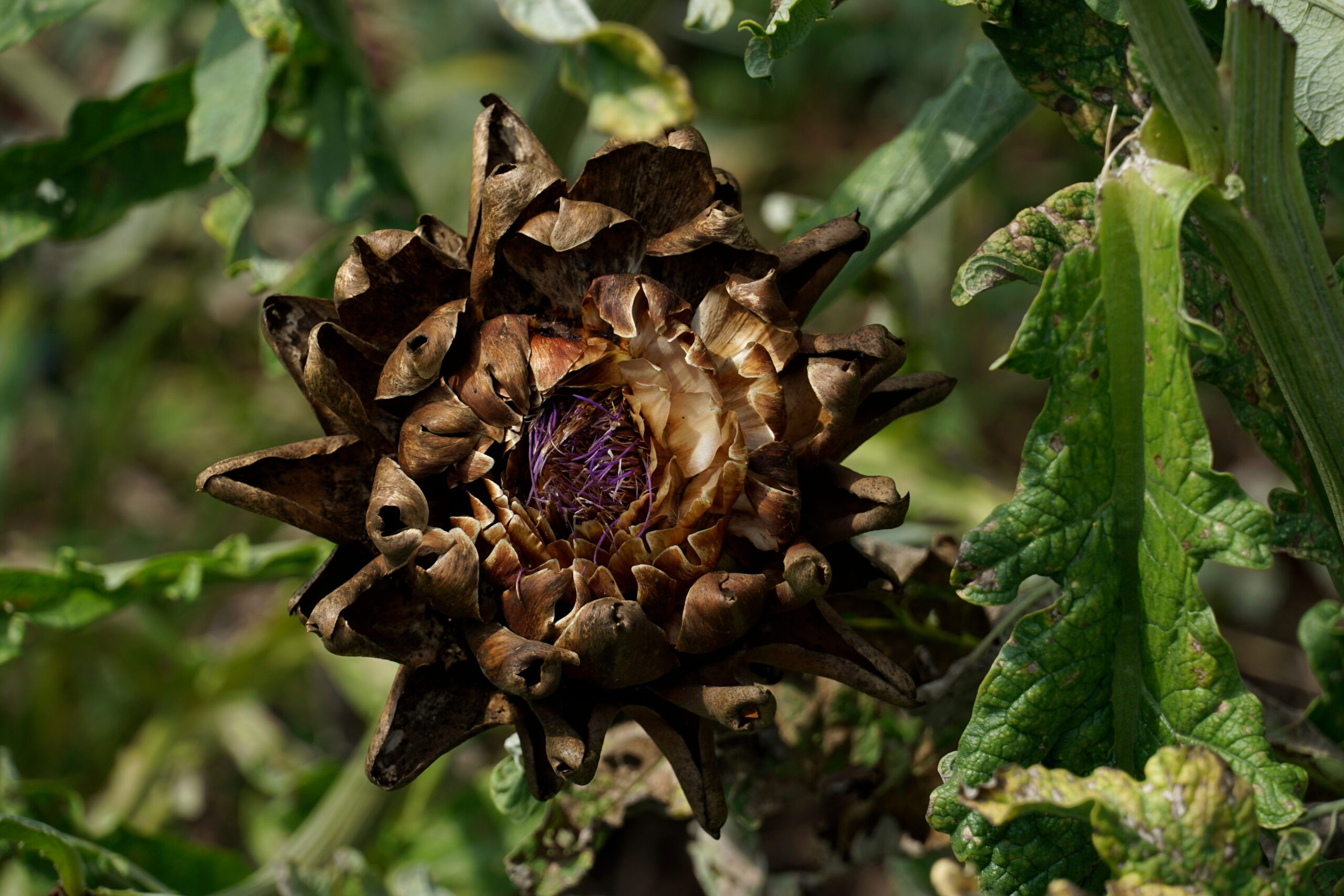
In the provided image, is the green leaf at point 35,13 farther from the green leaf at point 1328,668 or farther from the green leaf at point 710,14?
the green leaf at point 1328,668

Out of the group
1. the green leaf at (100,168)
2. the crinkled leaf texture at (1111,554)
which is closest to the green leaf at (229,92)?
the green leaf at (100,168)

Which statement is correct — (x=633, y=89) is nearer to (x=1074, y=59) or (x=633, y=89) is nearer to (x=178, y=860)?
(x=1074, y=59)

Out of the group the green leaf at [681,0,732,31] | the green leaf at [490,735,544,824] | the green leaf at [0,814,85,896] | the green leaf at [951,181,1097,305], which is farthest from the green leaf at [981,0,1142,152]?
the green leaf at [0,814,85,896]

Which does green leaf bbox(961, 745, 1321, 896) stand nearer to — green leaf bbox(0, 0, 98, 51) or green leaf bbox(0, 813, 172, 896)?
green leaf bbox(0, 813, 172, 896)

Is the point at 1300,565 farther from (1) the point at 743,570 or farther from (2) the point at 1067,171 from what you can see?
(1) the point at 743,570

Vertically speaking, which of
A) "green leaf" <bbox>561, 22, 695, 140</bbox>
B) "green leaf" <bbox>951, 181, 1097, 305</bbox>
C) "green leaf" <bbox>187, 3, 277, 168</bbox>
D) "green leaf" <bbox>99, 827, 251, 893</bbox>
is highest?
"green leaf" <bbox>561, 22, 695, 140</bbox>

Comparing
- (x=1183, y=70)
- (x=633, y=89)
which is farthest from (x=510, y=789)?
(x=1183, y=70)
